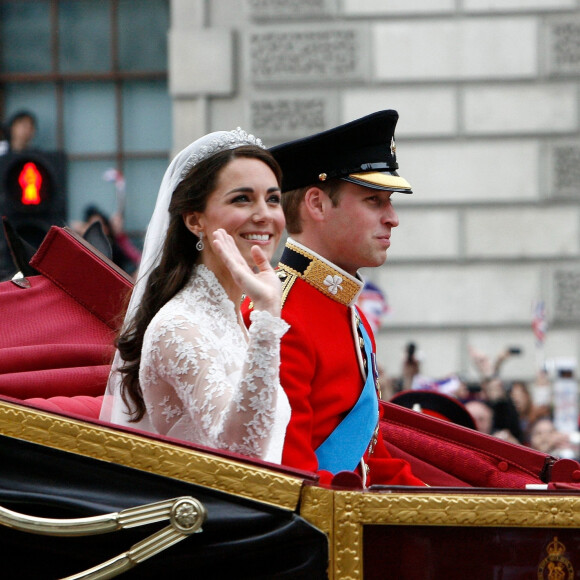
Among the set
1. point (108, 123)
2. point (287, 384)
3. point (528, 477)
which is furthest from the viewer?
point (108, 123)

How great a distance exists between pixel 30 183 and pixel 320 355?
2.75m

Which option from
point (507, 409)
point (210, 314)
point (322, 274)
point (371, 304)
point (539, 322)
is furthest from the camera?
point (539, 322)

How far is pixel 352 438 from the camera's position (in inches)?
127

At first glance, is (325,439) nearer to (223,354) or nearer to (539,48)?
(223,354)

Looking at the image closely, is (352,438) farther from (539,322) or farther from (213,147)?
(539,322)

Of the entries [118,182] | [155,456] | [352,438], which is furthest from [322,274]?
[118,182]

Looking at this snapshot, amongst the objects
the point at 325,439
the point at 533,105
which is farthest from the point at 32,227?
the point at 533,105

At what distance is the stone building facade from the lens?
10.0 metres

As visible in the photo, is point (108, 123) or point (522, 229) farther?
point (108, 123)

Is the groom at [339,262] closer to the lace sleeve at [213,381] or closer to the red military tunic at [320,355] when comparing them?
the red military tunic at [320,355]

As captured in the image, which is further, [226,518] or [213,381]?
[213,381]

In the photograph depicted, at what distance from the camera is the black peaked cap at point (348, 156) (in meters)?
3.38

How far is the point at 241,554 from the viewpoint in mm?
2508

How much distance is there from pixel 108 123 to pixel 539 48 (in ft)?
13.2
